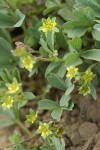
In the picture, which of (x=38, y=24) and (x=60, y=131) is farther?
(x=38, y=24)

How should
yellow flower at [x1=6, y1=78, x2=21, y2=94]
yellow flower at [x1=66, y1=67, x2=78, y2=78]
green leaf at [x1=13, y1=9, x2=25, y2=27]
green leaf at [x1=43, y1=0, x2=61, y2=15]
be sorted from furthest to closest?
green leaf at [x1=43, y1=0, x2=61, y2=15]
green leaf at [x1=13, y1=9, x2=25, y2=27]
yellow flower at [x1=6, y1=78, x2=21, y2=94]
yellow flower at [x1=66, y1=67, x2=78, y2=78]

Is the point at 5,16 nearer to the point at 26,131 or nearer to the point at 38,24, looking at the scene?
the point at 38,24

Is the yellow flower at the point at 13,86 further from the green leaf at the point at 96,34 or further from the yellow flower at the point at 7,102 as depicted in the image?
the green leaf at the point at 96,34

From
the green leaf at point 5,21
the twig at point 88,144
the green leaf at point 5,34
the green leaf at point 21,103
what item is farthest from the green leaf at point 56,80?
the green leaf at point 5,34

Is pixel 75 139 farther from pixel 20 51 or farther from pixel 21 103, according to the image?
pixel 20 51

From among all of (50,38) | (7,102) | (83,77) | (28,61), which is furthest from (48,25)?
(7,102)

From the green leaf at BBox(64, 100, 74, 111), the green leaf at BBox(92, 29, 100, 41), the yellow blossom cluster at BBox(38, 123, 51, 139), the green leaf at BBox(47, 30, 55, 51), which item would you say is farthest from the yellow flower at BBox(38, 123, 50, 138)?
the green leaf at BBox(92, 29, 100, 41)

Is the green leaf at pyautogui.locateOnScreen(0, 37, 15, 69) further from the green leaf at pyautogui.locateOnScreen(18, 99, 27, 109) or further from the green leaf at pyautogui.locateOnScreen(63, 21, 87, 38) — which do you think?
the green leaf at pyautogui.locateOnScreen(63, 21, 87, 38)

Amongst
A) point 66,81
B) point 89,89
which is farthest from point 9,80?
point 89,89
